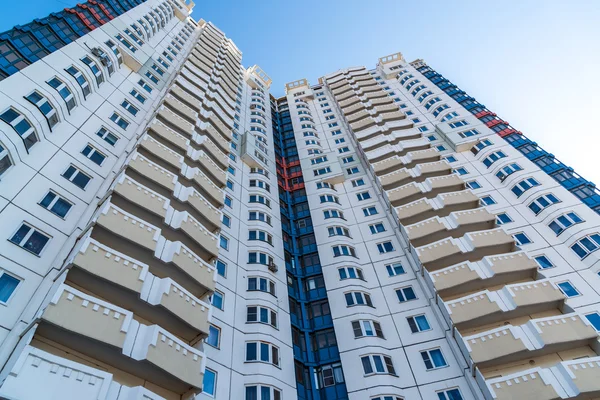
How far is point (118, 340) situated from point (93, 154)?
14.3 meters

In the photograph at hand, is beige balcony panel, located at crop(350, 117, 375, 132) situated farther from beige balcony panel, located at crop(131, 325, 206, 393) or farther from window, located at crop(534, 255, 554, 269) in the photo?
beige balcony panel, located at crop(131, 325, 206, 393)

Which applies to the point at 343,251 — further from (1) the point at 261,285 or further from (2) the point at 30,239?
(2) the point at 30,239

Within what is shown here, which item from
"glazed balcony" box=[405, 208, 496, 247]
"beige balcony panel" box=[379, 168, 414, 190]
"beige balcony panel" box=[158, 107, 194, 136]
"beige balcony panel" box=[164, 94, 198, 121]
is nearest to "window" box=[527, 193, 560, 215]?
"glazed balcony" box=[405, 208, 496, 247]

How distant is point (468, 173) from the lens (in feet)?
120

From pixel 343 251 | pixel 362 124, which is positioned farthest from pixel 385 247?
pixel 362 124

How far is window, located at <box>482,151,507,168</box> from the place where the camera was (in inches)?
1423

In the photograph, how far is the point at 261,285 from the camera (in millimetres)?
25328

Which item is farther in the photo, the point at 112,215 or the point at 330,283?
the point at 330,283

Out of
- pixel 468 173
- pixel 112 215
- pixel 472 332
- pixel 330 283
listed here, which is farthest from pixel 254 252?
pixel 468 173

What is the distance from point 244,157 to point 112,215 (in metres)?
20.1

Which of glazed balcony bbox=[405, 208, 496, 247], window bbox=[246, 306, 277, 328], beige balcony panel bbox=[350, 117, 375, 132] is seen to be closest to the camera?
window bbox=[246, 306, 277, 328]

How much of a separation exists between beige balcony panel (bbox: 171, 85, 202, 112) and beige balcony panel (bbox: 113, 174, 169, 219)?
16.6 meters

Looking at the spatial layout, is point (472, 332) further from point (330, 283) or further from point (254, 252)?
point (254, 252)

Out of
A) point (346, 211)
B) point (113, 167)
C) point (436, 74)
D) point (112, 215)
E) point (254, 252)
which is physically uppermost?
point (436, 74)
